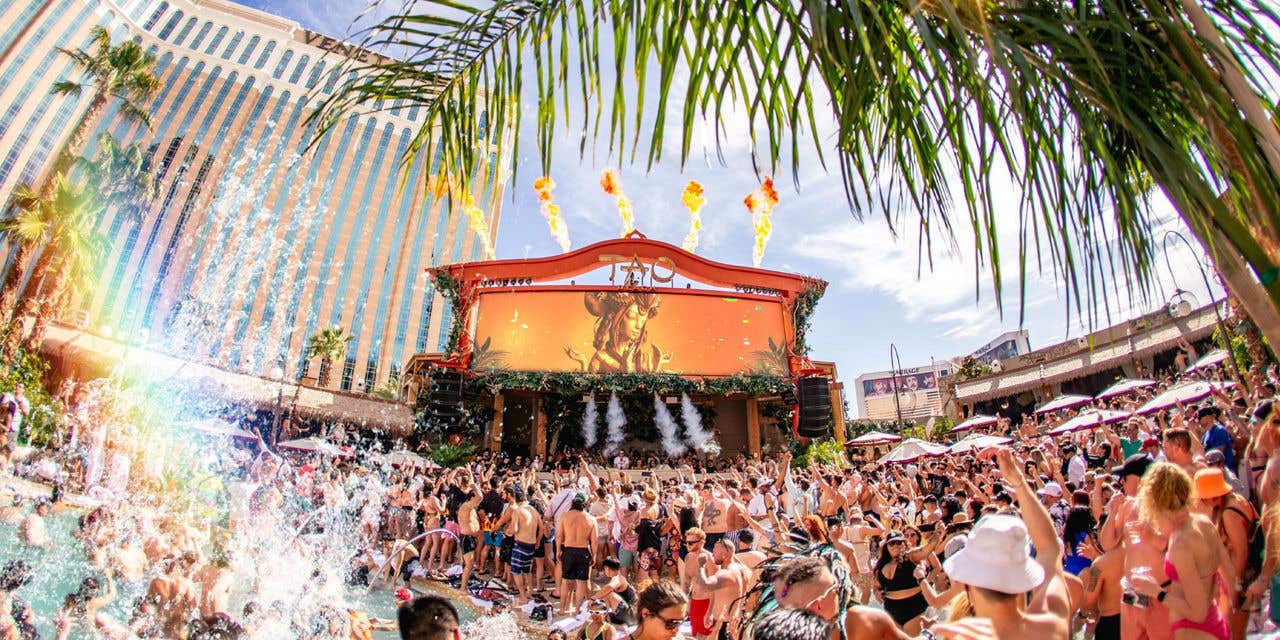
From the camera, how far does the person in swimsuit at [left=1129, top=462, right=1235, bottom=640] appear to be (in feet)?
9.43

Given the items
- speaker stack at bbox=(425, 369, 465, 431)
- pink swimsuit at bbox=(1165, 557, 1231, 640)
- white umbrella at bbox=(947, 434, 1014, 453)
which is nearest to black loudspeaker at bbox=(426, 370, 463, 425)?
speaker stack at bbox=(425, 369, 465, 431)

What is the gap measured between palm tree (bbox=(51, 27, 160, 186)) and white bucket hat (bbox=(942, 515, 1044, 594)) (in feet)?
82.6

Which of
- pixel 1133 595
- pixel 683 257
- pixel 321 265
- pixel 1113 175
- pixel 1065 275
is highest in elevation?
pixel 321 265

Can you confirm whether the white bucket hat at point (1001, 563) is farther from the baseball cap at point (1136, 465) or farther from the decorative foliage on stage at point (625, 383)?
the decorative foliage on stage at point (625, 383)

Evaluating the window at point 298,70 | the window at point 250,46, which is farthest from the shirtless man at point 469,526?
the window at point 250,46

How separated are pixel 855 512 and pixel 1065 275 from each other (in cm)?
718

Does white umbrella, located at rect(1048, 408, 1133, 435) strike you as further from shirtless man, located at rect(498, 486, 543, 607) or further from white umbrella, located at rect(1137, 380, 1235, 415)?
shirtless man, located at rect(498, 486, 543, 607)

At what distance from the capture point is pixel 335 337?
144 feet

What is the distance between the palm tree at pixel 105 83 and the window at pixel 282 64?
7155cm

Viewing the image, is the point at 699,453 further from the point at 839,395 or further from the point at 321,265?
the point at 321,265

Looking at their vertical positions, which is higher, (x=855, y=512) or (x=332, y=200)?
(x=332, y=200)

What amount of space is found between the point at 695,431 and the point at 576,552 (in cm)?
Result: 1559

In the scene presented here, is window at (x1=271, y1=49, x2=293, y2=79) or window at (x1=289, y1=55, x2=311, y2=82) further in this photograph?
window at (x1=289, y1=55, x2=311, y2=82)

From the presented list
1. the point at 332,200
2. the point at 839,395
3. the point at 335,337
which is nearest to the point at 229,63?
the point at 332,200
